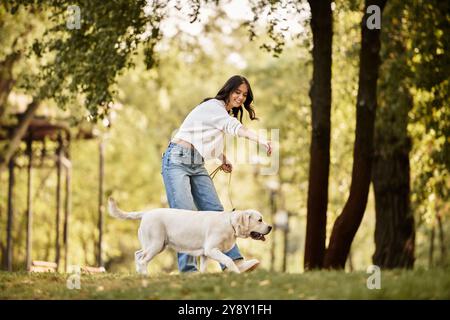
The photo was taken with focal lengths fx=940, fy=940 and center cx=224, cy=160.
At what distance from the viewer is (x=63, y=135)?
3148cm

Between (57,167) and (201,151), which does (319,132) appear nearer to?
(201,151)

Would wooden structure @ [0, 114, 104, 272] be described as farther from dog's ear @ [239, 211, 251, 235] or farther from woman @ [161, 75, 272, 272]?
dog's ear @ [239, 211, 251, 235]

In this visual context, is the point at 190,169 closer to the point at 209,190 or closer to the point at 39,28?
the point at 209,190

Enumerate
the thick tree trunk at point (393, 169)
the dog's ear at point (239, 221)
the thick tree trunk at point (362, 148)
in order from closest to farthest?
the dog's ear at point (239, 221) → the thick tree trunk at point (362, 148) → the thick tree trunk at point (393, 169)

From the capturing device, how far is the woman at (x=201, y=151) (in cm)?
1012

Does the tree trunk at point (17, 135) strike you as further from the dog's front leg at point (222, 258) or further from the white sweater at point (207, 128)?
the dog's front leg at point (222, 258)

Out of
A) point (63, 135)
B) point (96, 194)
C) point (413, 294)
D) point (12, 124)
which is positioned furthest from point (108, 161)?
point (413, 294)

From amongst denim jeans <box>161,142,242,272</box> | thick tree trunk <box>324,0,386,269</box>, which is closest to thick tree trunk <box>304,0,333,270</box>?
thick tree trunk <box>324,0,386,269</box>

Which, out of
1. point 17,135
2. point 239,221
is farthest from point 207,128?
point 17,135

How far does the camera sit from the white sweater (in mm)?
10062

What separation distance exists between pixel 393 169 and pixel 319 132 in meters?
6.69

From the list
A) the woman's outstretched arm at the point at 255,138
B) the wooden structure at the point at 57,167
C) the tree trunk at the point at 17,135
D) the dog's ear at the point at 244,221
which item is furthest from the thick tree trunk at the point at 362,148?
the wooden structure at the point at 57,167

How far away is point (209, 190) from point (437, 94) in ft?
24.7

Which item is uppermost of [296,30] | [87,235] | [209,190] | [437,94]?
[296,30]
